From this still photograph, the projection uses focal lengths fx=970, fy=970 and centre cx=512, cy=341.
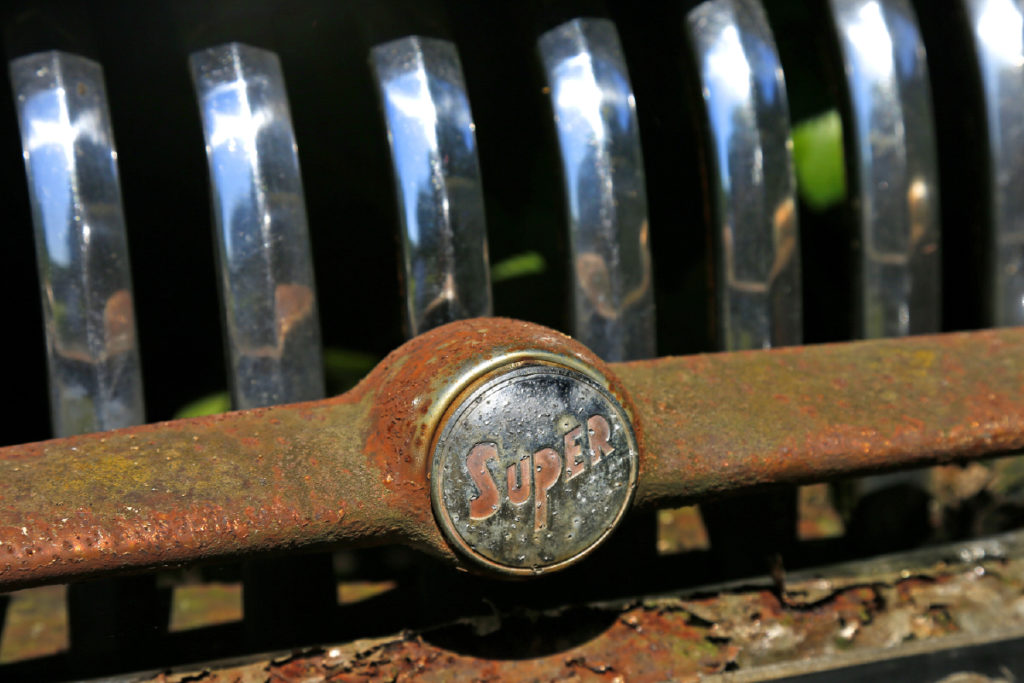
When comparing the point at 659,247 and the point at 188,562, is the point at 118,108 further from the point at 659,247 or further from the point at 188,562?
the point at 659,247

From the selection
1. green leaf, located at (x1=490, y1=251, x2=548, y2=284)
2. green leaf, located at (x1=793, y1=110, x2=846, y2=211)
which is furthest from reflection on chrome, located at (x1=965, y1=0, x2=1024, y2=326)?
green leaf, located at (x1=490, y1=251, x2=548, y2=284)

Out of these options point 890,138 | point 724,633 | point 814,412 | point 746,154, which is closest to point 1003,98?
point 890,138

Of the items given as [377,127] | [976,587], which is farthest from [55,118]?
[976,587]

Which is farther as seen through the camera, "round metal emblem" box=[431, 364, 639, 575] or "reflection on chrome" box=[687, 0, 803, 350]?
"reflection on chrome" box=[687, 0, 803, 350]

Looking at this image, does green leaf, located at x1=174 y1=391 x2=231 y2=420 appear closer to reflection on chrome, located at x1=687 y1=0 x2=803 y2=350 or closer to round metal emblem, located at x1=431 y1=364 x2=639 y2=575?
round metal emblem, located at x1=431 y1=364 x2=639 y2=575

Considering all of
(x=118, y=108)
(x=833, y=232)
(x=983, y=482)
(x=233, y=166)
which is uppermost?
(x=118, y=108)

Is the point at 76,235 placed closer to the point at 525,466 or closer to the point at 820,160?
the point at 525,466
